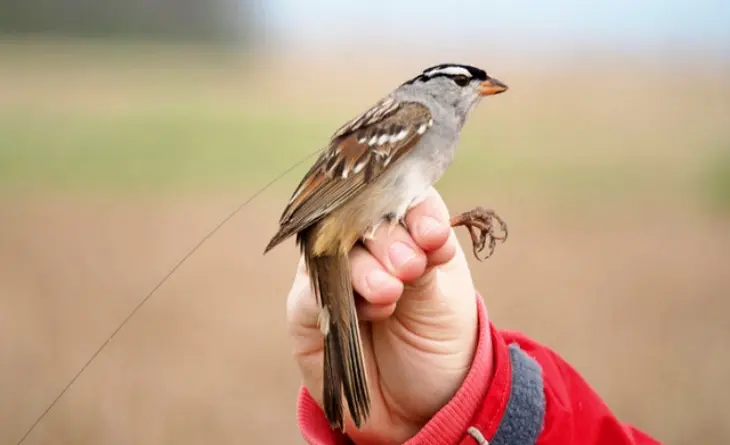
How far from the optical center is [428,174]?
83 cm

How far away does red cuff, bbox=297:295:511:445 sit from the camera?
93 centimetres

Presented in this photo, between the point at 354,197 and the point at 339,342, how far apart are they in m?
0.18

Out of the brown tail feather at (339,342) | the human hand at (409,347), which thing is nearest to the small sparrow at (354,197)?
the brown tail feather at (339,342)

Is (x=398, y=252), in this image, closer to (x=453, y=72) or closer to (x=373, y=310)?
(x=373, y=310)

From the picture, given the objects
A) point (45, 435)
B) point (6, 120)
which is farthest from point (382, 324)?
point (6, 120)

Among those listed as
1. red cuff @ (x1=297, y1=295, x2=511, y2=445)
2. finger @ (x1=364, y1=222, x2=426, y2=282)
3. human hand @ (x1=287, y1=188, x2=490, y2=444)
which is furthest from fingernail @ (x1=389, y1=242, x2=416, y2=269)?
red cuff @ (x1=297, y1=295, x2=511, y2=445)

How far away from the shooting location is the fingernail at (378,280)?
742 mm

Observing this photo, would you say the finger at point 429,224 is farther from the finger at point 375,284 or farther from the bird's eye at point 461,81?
the bird's eye at point 461,81

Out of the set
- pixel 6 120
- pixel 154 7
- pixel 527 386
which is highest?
pixel 154 7

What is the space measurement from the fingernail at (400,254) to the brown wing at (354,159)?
91mm

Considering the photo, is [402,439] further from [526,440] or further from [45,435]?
[45,435]

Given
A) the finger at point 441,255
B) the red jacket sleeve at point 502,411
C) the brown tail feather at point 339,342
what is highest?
the finger at point 441,255

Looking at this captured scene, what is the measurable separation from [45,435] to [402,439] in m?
1.19

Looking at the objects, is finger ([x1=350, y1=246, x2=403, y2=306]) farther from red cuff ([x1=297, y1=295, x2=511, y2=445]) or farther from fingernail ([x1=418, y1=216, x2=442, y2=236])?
red cuff ([x1=297, y1=295, x2=511, y2=445])
